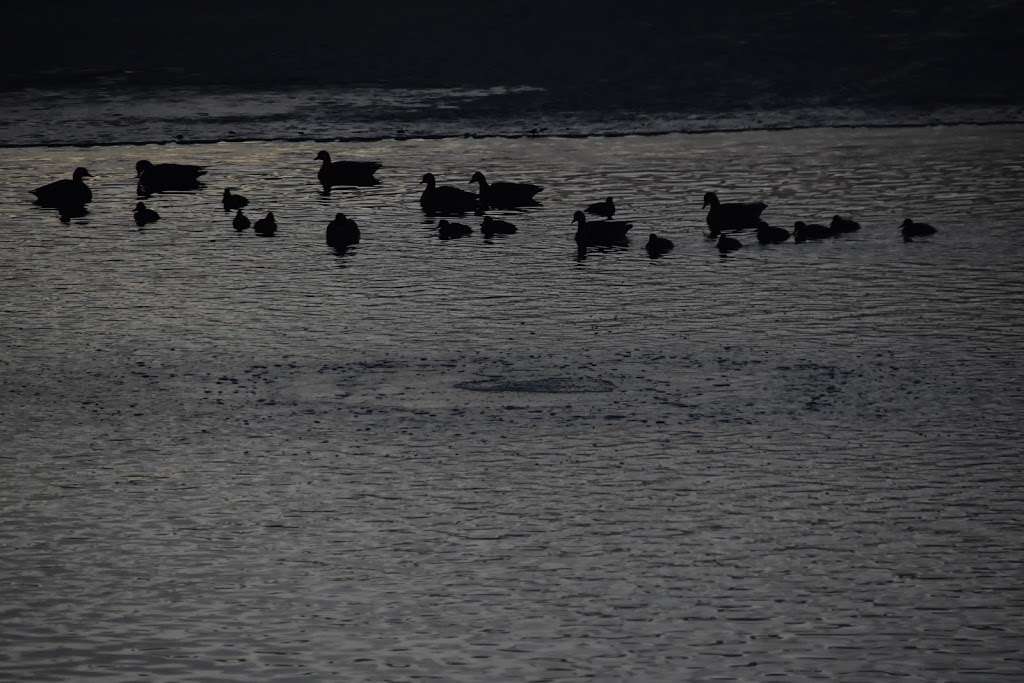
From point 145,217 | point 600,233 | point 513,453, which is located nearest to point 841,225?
point 600,233

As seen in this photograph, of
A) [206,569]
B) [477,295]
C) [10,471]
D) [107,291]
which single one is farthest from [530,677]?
[107,291]

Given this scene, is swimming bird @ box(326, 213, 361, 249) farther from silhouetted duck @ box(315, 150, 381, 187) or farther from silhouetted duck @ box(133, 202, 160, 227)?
silhouetted duck @ box(315, 150, 381, 187)

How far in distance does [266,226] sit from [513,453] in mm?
10019

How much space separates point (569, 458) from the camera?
12344mm

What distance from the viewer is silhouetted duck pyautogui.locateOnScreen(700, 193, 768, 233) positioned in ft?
69.8

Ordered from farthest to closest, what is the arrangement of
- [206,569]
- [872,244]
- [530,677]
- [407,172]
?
[407,172]
[872,244]
[206,569]
[530,677]

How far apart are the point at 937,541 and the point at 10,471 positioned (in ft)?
21.0

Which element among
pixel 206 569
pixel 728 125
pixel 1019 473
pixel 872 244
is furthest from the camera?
pixel 728 125

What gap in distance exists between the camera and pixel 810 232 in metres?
20.7

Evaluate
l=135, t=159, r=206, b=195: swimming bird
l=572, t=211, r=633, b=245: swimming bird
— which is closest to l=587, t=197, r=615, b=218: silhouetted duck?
l=572, t=211, r=633, b=245: swimming bird

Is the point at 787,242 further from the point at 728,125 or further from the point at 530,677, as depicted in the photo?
the point at 530,677

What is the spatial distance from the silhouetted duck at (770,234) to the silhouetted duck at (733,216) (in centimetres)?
44

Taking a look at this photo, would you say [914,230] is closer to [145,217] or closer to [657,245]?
[657,245]

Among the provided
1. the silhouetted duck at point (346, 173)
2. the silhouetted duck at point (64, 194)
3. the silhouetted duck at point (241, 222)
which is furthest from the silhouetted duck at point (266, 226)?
the silhouetted duck at point (64, 194)
